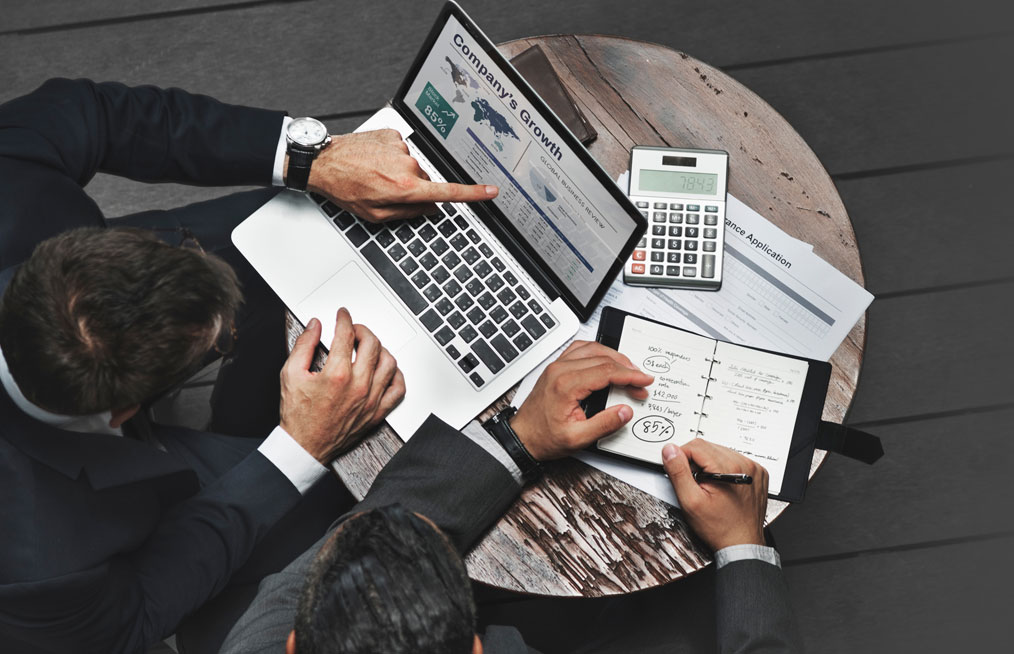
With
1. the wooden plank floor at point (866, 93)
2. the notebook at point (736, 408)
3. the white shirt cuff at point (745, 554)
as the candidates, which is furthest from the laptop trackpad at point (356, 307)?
the wooden plank floor at point (866, 93)

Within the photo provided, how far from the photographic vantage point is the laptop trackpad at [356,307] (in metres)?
1.27

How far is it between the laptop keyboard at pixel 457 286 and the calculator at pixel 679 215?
19 centimetres

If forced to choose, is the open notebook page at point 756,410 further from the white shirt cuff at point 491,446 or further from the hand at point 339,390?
the hand at point 339,390

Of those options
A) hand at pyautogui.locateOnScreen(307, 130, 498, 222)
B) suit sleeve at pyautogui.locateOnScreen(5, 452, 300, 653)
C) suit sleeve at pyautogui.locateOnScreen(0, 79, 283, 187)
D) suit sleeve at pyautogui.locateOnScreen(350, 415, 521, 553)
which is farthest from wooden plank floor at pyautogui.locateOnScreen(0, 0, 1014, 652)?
suit sleeve at pyautogui.locateOnScreen(350, 415, 521, 553)

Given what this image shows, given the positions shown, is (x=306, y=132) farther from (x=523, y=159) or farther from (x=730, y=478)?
(x=730, y=478)

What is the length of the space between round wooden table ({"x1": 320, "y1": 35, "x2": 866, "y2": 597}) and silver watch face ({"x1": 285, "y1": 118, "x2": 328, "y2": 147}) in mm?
342

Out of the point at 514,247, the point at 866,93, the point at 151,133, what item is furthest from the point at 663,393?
the point at 866,93

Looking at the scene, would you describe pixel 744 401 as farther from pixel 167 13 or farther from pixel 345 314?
pixel 167 13

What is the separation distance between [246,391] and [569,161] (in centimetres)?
82

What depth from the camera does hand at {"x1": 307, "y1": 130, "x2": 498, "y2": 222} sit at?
1255 mm

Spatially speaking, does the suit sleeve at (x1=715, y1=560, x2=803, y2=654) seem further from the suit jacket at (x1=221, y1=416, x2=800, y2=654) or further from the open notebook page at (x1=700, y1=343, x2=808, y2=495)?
the open notebook page at (x1=700, y1=343, x2=808, y2=495)

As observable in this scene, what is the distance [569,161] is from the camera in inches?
43.2

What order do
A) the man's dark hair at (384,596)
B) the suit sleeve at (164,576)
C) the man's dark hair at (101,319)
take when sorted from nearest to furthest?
the man's dark hair at (384,596), the man's dark hair at (101,319), the suit sleeve at (164,576)

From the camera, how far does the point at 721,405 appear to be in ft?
3.97
